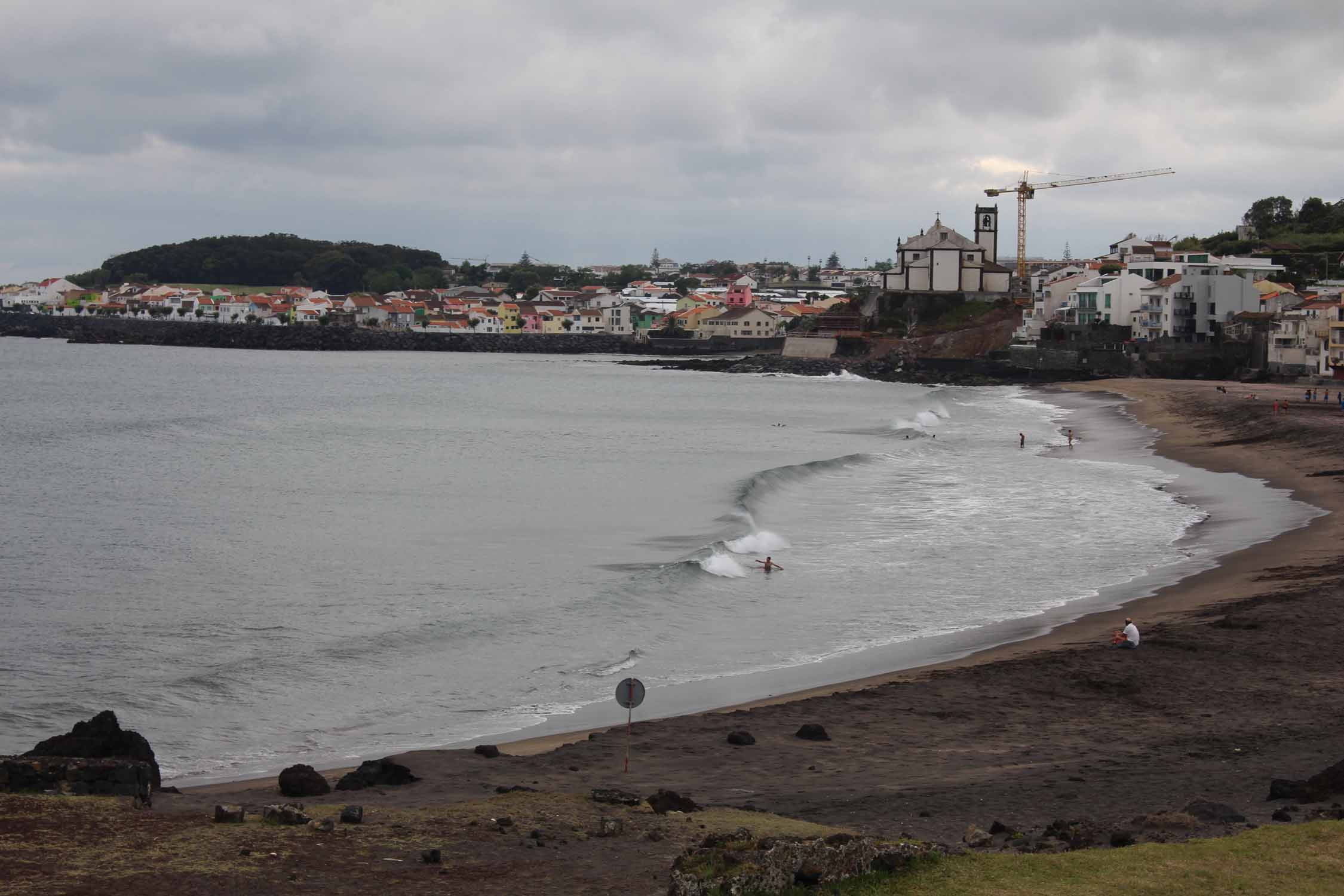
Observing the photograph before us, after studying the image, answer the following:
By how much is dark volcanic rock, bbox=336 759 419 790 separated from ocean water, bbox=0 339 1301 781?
1700 millimetres

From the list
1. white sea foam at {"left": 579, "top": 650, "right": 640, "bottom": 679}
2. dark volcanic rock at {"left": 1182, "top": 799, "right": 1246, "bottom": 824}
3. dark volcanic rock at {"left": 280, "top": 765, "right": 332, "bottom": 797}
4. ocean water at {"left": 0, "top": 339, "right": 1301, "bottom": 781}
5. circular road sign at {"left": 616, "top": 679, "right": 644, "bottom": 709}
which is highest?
circular road sign at {"left": 616, "top": 679, "right": 644, "bottom": 709}

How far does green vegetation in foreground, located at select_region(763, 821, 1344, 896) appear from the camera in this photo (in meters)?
7.35

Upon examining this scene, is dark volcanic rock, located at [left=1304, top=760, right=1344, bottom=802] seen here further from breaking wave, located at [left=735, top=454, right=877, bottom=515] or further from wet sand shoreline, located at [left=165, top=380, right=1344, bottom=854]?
breaking wave, located at [left=735, top=454, right=877, bottom=515]

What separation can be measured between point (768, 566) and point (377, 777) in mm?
12348

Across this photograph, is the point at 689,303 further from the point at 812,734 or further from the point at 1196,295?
the point at 812,734

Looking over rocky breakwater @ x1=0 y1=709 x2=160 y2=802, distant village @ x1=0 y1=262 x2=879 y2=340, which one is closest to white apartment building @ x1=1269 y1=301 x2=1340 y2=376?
rocky breakwater @ x1=0 y1=709 x2=160 y2=802

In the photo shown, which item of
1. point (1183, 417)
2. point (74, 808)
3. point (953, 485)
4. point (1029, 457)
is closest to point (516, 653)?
point (74, 808)

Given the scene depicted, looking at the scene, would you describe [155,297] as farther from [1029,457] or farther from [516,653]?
[516,653]

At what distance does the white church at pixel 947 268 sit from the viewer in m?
118

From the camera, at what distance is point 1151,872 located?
25.2 feet

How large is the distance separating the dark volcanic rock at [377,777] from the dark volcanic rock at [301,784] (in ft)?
0.70

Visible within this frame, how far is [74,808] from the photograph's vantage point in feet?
30.7

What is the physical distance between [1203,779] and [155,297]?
18272 cm

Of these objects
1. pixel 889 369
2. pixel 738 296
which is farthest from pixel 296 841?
pixel 738 296
